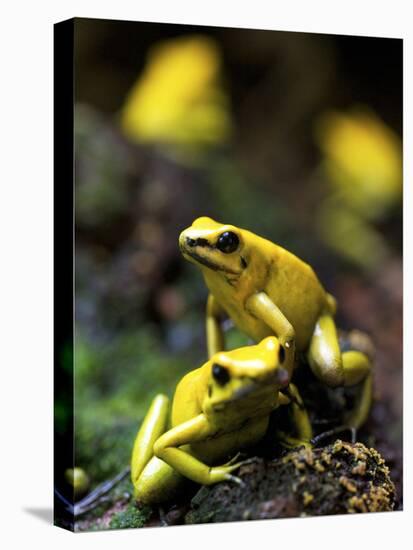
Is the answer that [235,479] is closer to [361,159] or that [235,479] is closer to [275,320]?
[275,320]

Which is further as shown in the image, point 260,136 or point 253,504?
point 260,136

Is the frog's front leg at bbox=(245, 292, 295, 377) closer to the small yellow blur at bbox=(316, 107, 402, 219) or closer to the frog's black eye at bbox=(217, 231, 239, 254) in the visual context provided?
the frog's black eye at bbox=(217, 231, 239, 254)

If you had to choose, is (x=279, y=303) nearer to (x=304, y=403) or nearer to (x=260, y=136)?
(x=304, y=403)

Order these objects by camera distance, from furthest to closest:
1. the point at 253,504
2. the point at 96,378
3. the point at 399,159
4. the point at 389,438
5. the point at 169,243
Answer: the point at 169,243 < the point at 96,378 < the point at 399,159 < the point at 389,438 < the point at 253,504

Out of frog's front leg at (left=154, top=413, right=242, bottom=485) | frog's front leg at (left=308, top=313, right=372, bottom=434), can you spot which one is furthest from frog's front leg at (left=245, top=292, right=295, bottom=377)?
frog's front leg at (left=154, top=413, right=242, bottom=485)

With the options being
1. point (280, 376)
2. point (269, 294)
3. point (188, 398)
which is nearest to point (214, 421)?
point (188, 398)

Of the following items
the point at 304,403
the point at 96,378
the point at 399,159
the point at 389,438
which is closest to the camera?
the point at 304,403

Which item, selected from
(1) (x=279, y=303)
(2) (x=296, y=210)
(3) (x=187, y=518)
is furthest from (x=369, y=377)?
(2) (x=296, y=210)
